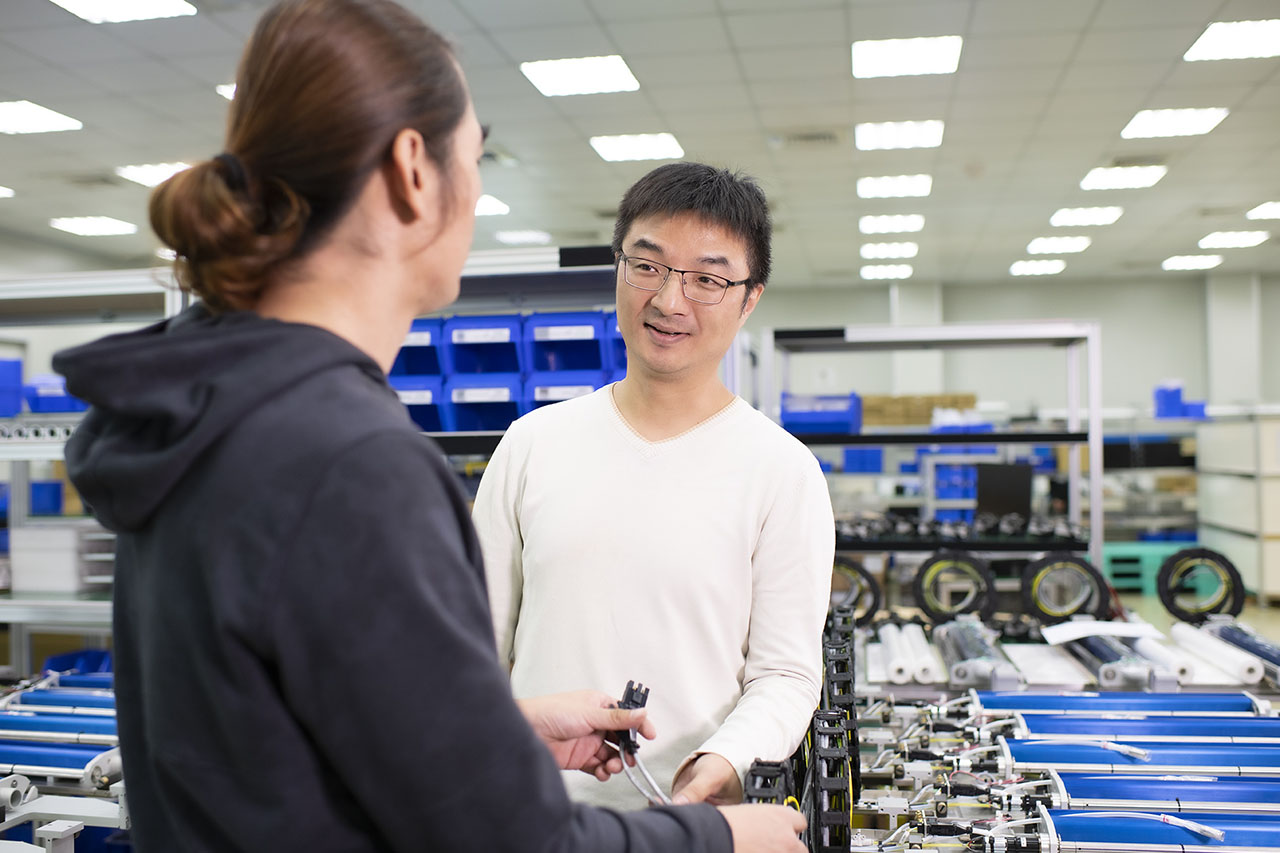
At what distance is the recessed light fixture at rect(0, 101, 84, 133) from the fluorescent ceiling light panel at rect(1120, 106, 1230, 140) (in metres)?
7.72

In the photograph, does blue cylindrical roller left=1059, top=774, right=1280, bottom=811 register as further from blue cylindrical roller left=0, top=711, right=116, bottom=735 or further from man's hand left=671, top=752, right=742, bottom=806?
blue cylindrical roller left=0, top=711, right=116, bottom=735

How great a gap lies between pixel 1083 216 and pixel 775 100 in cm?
494

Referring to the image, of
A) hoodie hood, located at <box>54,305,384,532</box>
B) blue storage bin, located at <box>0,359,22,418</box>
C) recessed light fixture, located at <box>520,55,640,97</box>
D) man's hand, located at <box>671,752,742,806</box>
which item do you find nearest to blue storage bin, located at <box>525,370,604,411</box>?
man's hand, located at <box>671,752,742,806</box>

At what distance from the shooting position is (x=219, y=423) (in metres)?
0.57

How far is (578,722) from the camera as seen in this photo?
3.22 feet

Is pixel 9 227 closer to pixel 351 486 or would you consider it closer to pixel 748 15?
pixel 748 15

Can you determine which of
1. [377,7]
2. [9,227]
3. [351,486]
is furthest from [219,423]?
[9,227]

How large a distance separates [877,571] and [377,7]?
803 cm

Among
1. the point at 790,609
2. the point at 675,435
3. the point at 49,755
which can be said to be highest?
the point at 675,435

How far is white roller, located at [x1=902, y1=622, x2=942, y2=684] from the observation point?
272cm

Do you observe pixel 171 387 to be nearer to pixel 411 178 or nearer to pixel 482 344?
pixel 411 178

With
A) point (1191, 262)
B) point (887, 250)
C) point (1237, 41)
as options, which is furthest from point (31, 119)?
point (1191, 262)

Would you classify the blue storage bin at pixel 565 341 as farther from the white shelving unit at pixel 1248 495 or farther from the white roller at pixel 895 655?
the white shelving unit at pixel 1248 495

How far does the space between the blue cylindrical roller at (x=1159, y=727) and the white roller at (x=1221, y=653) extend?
0.59 metres
